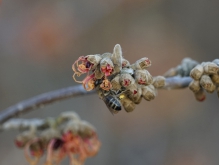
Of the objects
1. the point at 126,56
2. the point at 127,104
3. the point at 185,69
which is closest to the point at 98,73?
the point at 127,104

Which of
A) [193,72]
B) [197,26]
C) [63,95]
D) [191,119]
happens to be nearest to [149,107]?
[191,119]

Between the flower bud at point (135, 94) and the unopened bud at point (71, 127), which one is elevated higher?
the unopened bud at point (71, 127)

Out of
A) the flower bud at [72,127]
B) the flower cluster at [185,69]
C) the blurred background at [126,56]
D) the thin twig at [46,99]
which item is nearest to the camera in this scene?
the flower cluster at [185,69]

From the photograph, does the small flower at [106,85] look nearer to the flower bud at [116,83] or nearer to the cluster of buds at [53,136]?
the flower bud at [116,83]

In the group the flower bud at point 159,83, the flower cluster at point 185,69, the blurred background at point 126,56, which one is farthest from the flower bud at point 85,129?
the blurred background at point 126,56

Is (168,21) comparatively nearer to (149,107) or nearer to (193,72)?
(149,107)

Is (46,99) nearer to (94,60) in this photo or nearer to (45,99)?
(45,99)
